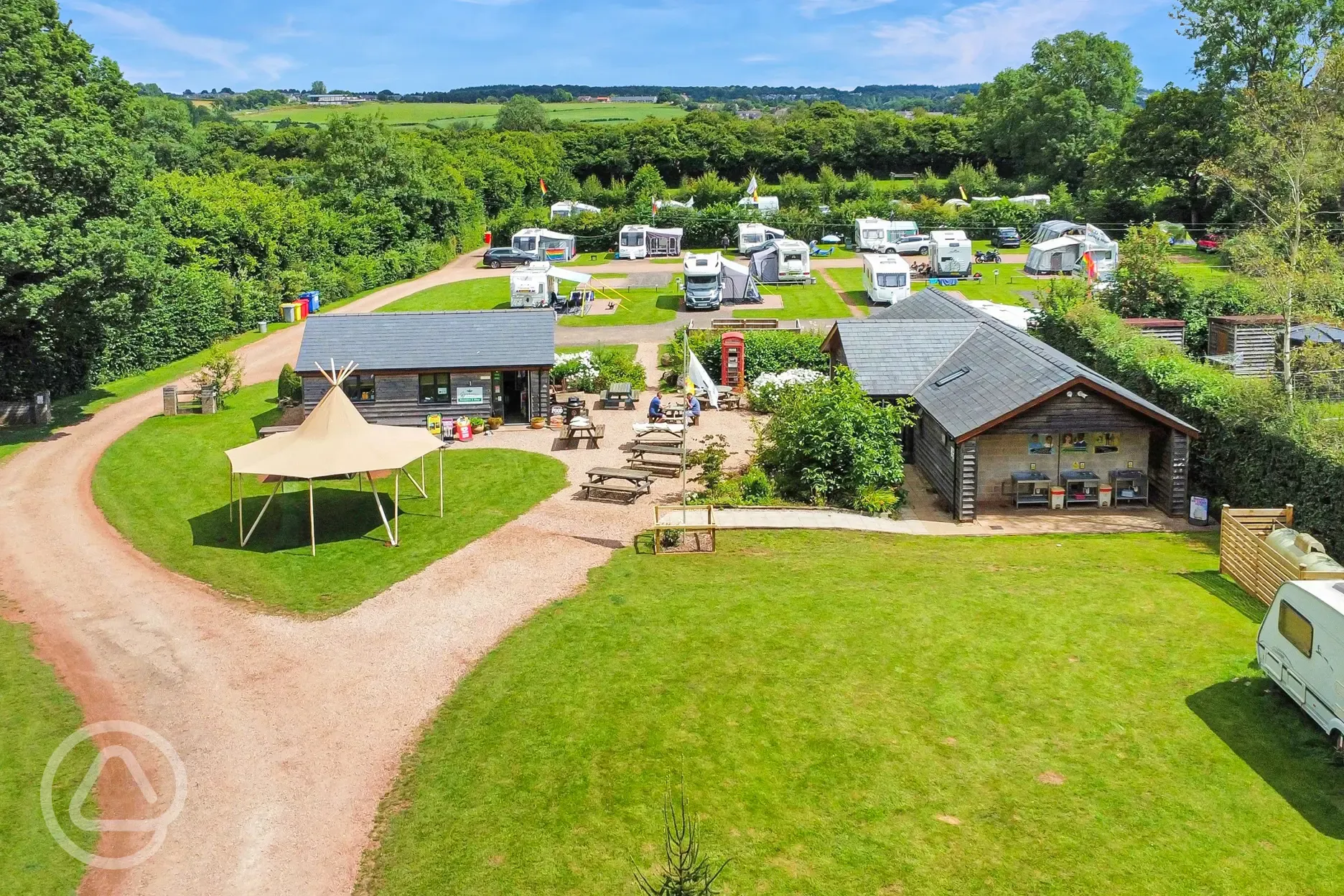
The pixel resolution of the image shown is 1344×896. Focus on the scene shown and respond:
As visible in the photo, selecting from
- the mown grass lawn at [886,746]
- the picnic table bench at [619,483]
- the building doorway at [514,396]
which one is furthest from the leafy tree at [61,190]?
the mown grass lawn at [886,746]

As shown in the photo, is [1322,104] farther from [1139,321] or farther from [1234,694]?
[1234,694]

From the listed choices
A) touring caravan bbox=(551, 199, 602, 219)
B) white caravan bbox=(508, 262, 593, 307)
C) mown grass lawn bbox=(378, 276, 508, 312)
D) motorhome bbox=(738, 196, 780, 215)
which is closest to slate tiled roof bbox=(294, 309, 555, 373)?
white caravan bbox=(508, 262, 593, 307)

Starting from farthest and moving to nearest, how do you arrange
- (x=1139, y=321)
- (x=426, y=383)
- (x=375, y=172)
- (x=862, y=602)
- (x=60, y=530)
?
(x=375, y=172), (x=1139, y=321), (x=426, y=383), (x=60, y=530), (x=862, y=602)

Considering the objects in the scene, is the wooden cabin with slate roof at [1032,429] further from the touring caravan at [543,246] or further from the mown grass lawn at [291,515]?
the touring caravan at [543,246]

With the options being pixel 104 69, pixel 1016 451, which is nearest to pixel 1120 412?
pixel 1016 451

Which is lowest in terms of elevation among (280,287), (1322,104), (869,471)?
(869,471)

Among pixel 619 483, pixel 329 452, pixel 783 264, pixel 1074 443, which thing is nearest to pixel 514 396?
pixel 619 483

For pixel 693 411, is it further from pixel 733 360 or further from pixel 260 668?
pixel 260 668
